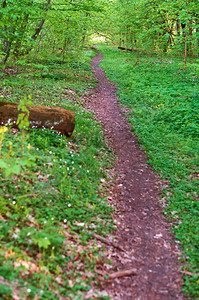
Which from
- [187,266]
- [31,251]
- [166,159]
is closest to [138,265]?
[187,266]

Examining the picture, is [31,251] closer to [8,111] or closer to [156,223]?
[156,223]

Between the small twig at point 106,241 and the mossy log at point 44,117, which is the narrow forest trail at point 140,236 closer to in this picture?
the small twig at point 106,241

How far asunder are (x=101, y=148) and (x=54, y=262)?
4.94m

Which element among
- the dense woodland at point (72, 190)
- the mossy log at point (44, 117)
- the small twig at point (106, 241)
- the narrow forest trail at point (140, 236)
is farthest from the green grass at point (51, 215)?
the narrow forest trail at point (140, 236)

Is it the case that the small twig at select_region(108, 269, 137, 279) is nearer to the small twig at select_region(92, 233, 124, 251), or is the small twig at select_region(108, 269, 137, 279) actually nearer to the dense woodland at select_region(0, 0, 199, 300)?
the dense woodland at select_region(0, 0, 199, 300)

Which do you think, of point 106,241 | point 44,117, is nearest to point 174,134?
point 44,117

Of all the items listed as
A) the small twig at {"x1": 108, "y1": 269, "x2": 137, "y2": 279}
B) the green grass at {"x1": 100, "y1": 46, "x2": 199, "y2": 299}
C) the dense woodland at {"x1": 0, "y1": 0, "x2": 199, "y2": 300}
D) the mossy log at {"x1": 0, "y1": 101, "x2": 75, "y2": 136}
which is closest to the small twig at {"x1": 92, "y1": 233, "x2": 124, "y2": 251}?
the dense woodland at {"x1": 0, "y1": 0, "x2": 199, "y2": 300}

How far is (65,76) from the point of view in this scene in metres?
15.5

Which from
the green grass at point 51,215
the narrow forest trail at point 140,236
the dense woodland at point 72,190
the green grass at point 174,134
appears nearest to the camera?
the green grass at point 51,215

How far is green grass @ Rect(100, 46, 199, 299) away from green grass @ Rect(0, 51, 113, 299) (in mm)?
1664

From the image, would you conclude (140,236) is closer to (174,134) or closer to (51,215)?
(51,215)

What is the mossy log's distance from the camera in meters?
6.36

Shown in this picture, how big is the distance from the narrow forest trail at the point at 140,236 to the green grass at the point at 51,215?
1.49 ft

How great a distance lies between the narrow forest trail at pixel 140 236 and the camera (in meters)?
3.69
